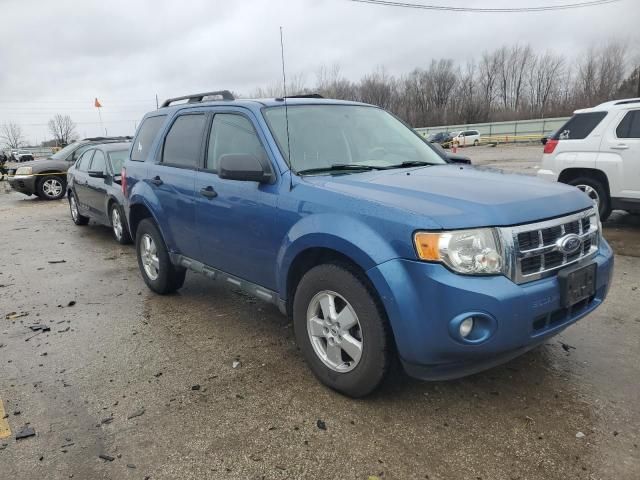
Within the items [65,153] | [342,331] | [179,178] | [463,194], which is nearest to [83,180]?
[179,178]

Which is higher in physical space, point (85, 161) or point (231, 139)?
point (231, 139)

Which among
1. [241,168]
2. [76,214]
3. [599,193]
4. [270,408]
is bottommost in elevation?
[270,408]

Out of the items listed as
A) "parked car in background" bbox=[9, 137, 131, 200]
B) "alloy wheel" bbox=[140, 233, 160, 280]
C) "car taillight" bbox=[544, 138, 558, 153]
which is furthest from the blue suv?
"parked car in background" bbox=[9, 137, 131, 200]

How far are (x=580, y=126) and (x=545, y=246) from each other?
6286 mm

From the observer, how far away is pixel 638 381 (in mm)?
3209

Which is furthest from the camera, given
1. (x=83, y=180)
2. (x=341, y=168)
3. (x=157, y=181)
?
(x=83, y=180)

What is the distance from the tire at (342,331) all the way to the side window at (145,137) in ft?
9.39

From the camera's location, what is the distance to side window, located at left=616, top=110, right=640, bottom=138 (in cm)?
727

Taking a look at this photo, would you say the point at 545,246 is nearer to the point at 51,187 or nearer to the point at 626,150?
the point at 626,150

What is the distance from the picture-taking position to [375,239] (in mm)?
2697

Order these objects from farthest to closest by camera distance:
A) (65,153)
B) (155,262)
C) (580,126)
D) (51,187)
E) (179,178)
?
(65,153) < (51,187) < (580,126) < (155,262) < (179,178)

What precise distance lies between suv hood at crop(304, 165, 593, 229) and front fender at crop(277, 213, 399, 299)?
0.19m

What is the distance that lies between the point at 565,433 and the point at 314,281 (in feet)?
5.35

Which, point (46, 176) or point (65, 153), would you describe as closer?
point (46, 176)
